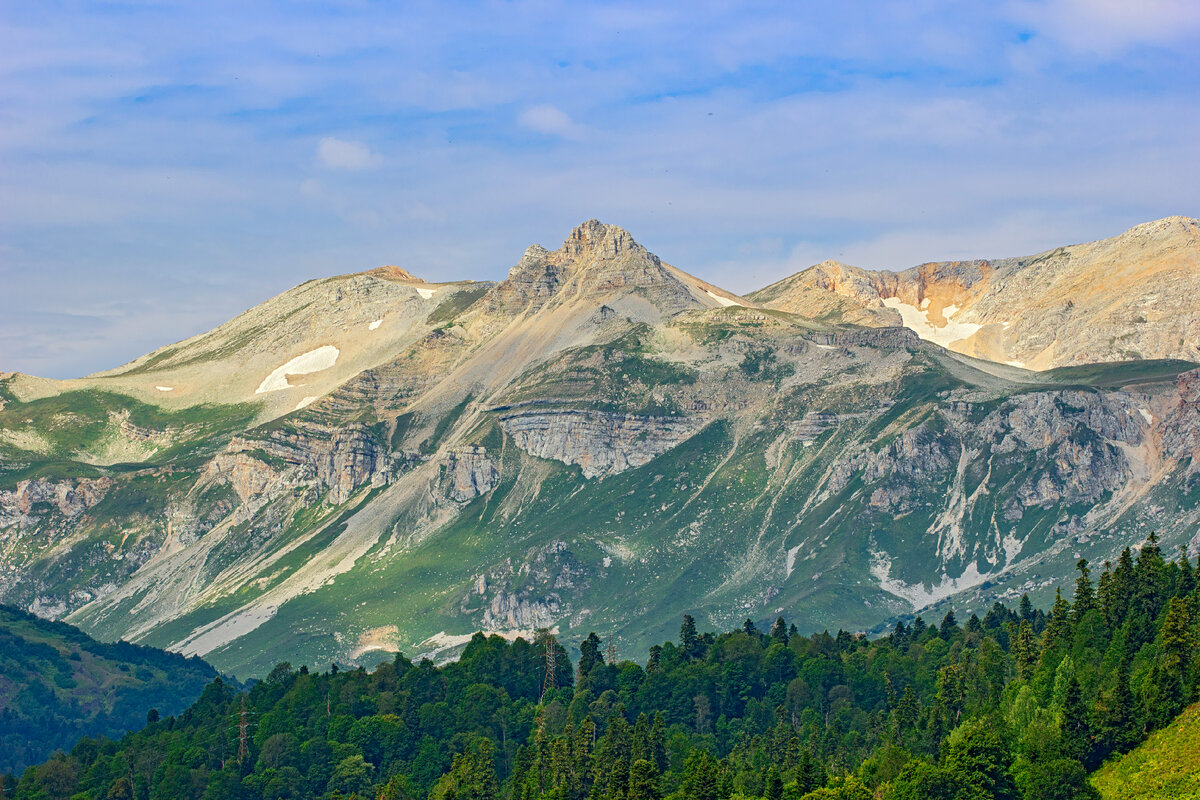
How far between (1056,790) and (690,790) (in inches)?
1394

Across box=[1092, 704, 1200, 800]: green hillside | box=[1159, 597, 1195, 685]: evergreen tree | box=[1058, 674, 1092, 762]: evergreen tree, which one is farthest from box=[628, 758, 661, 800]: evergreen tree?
box=[1159, 597, 1195, 685]: evergreen tree

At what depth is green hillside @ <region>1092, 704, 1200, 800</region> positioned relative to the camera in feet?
496

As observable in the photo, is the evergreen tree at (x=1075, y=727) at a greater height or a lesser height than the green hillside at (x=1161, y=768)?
greater

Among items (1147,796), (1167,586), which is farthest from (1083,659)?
(1147,796)

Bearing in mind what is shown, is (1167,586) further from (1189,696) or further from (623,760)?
(623,760)

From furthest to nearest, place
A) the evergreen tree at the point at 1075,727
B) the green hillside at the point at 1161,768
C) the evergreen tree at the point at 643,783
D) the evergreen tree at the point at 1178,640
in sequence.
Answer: the evergreen tree at the point at 643,783 → the evergreen tree at the point at 1178,640 → the evergreen tree at the point at 1075,727 → the green hillside at the point at 1161,768

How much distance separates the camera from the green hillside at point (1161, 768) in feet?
496

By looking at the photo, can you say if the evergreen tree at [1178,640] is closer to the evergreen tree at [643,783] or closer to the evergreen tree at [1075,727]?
the evergreen tree at [1075,727]

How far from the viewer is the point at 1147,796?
152 meters

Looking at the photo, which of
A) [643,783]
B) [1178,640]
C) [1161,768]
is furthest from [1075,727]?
[643,783]

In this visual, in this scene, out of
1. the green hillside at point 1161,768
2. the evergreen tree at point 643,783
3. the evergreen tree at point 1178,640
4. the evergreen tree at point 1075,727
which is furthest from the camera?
the evergreen tree at point 643,783

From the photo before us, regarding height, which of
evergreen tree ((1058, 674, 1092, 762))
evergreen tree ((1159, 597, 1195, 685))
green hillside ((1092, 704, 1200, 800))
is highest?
evergreen tree ((1159, 597, 1195, 685))

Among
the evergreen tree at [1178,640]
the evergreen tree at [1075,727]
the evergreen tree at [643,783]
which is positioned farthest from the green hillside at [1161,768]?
the evergreen tree at [643,783]

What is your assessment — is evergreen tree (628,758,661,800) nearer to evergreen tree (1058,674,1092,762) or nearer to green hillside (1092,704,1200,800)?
evergreen tree (1058,674,1092,762)
